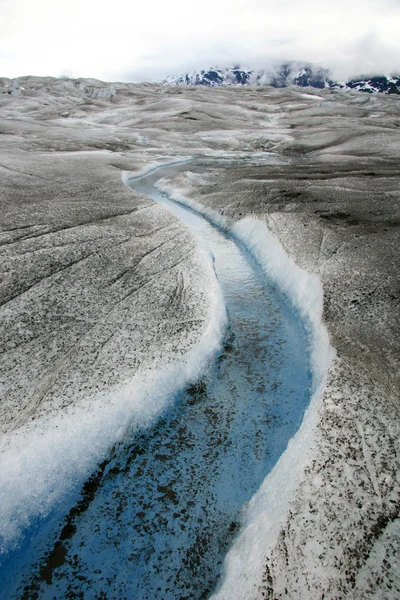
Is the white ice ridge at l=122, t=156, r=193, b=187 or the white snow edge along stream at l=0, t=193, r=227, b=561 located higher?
the white ice ridge at l=122, t=156, r=193, b=187

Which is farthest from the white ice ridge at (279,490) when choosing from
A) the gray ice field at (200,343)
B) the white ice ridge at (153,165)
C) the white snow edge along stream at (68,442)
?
the white ice ridge at (153,165)

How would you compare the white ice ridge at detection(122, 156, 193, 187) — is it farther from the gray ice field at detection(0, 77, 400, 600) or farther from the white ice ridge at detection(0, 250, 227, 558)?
the white ice ridge at detection(0, 250, 227, 558)

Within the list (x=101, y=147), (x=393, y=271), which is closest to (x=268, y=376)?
(x=393, y=271)

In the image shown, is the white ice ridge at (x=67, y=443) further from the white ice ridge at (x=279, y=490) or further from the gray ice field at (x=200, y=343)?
the white ice ridge at (x=279, y=490)

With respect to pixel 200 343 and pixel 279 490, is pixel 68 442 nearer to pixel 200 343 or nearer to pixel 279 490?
pixel 279 490

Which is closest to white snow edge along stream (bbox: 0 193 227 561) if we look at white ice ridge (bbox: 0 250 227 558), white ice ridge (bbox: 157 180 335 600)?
white ice ridge (bbox: 0 250 227 558)

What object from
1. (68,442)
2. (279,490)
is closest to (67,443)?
(68,442)
